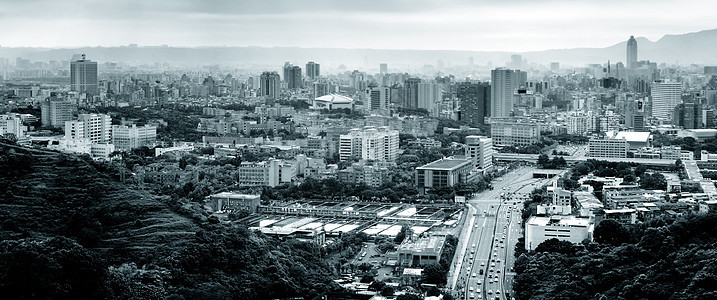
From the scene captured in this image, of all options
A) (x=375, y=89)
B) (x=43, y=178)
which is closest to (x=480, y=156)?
(x=43, y=178)

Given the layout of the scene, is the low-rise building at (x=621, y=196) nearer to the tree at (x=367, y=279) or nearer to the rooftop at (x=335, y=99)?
the tree at (x=367, y=279)

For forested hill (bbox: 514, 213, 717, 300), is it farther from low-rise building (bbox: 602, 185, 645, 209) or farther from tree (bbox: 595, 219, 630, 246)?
low-rise building (bbox: 602, 185, 645, 209)

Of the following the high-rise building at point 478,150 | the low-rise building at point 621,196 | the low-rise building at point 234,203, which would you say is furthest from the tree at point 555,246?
the high-rise building at point 478,150

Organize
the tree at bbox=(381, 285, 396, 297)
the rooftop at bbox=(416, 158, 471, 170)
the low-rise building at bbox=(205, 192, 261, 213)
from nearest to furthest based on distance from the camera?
the tree at bbox=(381, 285, 396, 297) < the low-rise building at bbox=(205, 192, 261, 213) < the rooftop at bbox=(416, 158, 471, 170)

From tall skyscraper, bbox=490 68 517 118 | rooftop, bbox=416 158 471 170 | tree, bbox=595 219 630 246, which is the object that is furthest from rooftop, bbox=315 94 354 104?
tree, bbox=595 219 630 246

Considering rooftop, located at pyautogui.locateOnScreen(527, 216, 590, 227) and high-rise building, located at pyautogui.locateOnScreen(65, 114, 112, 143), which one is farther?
high-rise building, located at pyautogui.locateOnScreen(65, 114, 112, 143)

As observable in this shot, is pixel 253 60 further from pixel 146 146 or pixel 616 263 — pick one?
pixel 616 263

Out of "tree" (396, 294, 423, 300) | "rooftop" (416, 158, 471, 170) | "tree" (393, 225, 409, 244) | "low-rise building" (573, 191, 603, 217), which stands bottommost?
"tree" (396, 294, 423, 300)
